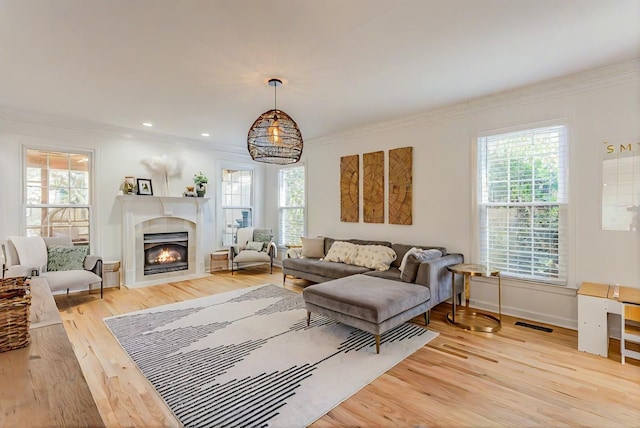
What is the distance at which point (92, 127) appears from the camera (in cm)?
511

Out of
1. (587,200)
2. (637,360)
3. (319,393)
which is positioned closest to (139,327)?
(319,393)

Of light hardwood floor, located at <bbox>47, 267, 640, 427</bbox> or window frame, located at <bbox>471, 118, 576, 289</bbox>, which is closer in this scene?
light hardwood floor, located at <bbox>47, 267, 640, 427</bbox>

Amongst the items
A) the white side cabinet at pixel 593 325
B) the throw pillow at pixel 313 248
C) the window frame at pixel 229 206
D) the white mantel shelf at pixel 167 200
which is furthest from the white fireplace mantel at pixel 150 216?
the white side cabinet at pixel 593 325

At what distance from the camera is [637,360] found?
108 inches

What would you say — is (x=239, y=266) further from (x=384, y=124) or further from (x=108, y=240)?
(x=384, y=124)

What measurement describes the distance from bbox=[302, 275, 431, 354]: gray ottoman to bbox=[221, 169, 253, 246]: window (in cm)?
395

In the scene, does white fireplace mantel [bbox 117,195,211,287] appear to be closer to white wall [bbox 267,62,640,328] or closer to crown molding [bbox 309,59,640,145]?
white wall [bbox 267,62,640,328]

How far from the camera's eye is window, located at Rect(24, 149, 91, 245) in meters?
4.72

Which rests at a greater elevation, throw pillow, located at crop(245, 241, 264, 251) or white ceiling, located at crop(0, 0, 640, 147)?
white ceiling, located at crop(0, 0, 640, 147)

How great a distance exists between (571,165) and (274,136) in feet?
10.6

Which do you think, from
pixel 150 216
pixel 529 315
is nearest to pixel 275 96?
pixel 150 216

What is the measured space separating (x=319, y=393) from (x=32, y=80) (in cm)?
429

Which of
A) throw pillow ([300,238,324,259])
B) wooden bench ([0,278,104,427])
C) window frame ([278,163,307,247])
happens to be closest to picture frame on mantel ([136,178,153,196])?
window frame ([278,163,307,247])

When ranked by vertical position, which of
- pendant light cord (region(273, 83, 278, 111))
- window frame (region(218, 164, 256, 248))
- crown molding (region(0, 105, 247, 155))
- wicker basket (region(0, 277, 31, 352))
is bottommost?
wicker basket (region(0, 277, 31, 352))
